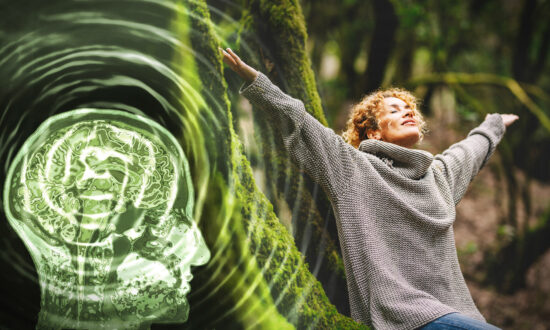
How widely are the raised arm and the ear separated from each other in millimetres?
345

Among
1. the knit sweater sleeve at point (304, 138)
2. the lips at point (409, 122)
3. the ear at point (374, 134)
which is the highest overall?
the lips at point (409, 122)

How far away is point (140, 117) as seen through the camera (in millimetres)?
1533

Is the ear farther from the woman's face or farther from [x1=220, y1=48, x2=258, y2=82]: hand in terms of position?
[x1=220, y1=48, x2=258, y2=82]: hand

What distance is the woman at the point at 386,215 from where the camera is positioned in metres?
1.60

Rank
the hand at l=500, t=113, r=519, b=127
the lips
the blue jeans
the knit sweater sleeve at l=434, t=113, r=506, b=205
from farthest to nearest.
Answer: the hand at l=500, t=113, r=519, b=127, the knit sweater sleeve at l=434, t=113, r=506, b=205, the lips, the blue jeans

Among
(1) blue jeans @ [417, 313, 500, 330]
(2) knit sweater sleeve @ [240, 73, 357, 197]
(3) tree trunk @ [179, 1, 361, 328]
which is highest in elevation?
(2) knit sweater sleeve @ [240, 73, 357, 197]

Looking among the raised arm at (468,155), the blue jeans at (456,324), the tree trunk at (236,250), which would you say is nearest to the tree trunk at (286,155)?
the tree trunk at (236,250)

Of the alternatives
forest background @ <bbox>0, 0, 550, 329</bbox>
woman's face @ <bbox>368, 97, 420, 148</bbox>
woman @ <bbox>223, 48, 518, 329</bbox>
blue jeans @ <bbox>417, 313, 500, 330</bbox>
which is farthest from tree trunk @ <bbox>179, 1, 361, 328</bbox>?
woman's face @ <bbox>368, 97, 420, 148</bbox>

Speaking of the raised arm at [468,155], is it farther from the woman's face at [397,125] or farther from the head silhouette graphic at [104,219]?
the head silhouette graphic at [104,219]

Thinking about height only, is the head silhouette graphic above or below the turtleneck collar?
below

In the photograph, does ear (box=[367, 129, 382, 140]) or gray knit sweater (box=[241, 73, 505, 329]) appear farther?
ear (box=[367, 129, 382, 140])

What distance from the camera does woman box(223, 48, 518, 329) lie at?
1.60 meters

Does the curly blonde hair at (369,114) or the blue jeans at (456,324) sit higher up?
the curly blonde hair at (369,114)

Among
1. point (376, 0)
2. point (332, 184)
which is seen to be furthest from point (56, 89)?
point (376, 0)
